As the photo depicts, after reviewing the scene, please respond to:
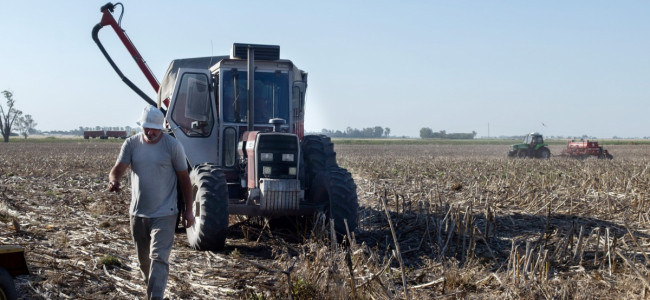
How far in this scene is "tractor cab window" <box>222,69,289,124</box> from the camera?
986cm

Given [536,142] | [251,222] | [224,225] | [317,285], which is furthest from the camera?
[536,142]

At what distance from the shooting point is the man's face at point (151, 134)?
230 inches

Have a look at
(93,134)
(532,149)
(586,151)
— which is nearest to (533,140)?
(532,149)

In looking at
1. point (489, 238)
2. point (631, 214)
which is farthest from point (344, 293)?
point (631, 214)

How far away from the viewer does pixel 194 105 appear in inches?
397

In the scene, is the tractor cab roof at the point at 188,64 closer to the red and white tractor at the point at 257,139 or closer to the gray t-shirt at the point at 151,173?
the red and white tractor at the point at 257,139

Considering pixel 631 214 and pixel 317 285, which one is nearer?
pixel 317 285

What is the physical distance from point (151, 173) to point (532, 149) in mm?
35525

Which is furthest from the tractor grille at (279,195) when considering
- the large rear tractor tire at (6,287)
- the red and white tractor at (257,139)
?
the large rear tractor tire at (6,287)

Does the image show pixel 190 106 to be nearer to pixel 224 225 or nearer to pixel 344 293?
pixel 224 225

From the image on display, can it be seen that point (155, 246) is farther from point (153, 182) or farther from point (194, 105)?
point (194, 105)

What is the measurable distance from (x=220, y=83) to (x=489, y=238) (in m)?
4.55

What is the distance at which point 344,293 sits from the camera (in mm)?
5453

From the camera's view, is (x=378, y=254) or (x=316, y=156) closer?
(x=378, y=254)
